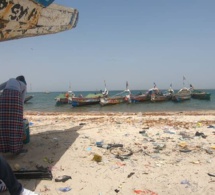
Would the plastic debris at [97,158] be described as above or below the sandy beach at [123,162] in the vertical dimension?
above

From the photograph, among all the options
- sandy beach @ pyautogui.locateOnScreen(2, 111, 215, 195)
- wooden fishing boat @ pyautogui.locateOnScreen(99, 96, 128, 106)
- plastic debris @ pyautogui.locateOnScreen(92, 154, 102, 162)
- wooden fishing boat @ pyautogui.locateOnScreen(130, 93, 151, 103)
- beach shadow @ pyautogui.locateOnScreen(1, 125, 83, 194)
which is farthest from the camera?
wooden fishing boat @ pyautogui.locateOnScreen(130, 93, 151, 103)

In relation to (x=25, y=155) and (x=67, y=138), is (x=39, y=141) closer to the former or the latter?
(x=67, y=138)

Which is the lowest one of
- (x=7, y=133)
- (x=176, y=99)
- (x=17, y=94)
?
(x=176, y=99)

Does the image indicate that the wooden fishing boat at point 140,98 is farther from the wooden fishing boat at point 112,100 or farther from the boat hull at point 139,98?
the wooden fishing boat at point 112,100

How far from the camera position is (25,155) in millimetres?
4500

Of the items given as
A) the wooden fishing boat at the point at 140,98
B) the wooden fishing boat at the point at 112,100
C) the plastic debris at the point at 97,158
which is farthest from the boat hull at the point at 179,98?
the plastic debris at the point at 97,158

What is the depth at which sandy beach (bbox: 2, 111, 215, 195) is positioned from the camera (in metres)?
3.33

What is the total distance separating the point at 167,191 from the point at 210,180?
0.79 metres

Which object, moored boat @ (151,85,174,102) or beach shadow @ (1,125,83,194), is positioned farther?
moored boat @ (151,85,174,102)

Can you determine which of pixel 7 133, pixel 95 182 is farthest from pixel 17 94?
pixel 95 182

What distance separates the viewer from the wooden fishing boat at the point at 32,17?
3645mm

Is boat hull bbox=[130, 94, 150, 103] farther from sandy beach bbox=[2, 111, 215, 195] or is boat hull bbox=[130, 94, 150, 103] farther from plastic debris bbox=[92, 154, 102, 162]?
plastic debris bbox=[92, 154, 102, 162]

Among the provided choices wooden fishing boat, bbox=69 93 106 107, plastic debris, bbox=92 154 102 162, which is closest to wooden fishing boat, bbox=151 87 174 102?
wooden fishing boat, bbox=69 93 106 107

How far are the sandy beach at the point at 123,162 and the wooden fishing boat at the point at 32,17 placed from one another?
7.69 feet
